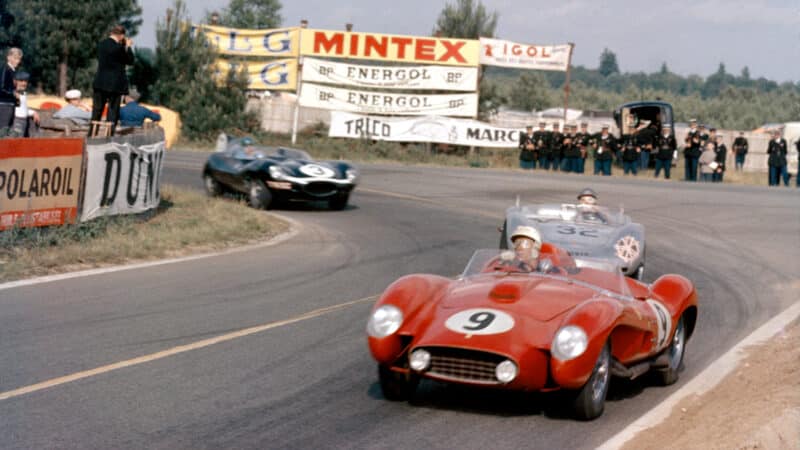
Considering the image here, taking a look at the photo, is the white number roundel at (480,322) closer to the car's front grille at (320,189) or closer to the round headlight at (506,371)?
the round headlight at (506,371)

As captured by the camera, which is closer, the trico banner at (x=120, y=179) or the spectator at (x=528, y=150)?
the trico banner at (x=120, y=179)

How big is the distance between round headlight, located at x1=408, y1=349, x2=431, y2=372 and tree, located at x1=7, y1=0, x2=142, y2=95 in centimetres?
3880

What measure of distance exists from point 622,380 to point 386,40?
32558mm

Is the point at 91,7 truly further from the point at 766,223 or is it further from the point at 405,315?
the point at 405,315

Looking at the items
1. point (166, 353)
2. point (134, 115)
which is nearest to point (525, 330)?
point (166, 353)

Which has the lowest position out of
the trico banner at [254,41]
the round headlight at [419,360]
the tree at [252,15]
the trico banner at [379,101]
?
the round headlight at [419,360]

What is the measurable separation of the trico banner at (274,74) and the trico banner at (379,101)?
814mm

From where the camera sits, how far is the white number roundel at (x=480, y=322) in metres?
6.88

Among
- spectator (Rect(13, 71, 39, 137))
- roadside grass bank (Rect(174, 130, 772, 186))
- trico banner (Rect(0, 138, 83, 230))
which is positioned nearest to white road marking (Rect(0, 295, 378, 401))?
trico banner (Rect(0, 138, 83, 230))

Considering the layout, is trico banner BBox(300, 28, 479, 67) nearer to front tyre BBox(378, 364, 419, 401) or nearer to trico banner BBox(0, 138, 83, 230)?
trico banner BBox(0, 138, 83, 230)

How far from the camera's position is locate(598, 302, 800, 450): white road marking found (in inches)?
264

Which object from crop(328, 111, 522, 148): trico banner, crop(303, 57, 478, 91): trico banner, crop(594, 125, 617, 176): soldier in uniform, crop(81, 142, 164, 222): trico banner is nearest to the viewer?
crop(81, 142, 164, 222): trico banner

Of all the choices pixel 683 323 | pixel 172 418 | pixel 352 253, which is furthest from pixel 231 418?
pixel 352 253

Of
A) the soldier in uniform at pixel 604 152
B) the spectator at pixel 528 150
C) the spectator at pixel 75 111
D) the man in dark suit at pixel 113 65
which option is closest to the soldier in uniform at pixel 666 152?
the soldier in uniform at pixel 604 152
